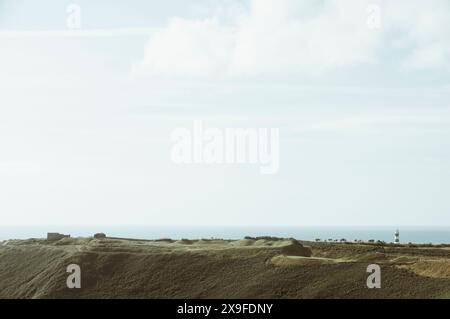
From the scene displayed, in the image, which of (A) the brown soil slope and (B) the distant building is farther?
(B) the distant building

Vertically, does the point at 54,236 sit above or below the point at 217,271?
above

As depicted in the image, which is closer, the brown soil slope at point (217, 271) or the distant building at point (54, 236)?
the brown soil slope at point (217, 271)

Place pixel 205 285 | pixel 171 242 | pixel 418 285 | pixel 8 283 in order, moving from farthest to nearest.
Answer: pixel 171 242 → pixel 8 283 → pixel 205 285 → pixel 418 285

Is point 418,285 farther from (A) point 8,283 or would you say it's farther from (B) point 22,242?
(B) point 22,242

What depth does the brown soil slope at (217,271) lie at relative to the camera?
4738 cm

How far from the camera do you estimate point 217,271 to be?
171 ft

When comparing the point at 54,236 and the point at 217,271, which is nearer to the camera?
the point at 217,271

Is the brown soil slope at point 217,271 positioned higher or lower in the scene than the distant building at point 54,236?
lower

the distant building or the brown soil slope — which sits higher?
the distant building

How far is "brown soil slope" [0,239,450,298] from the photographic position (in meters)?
47.4

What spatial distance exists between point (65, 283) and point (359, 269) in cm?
2317
